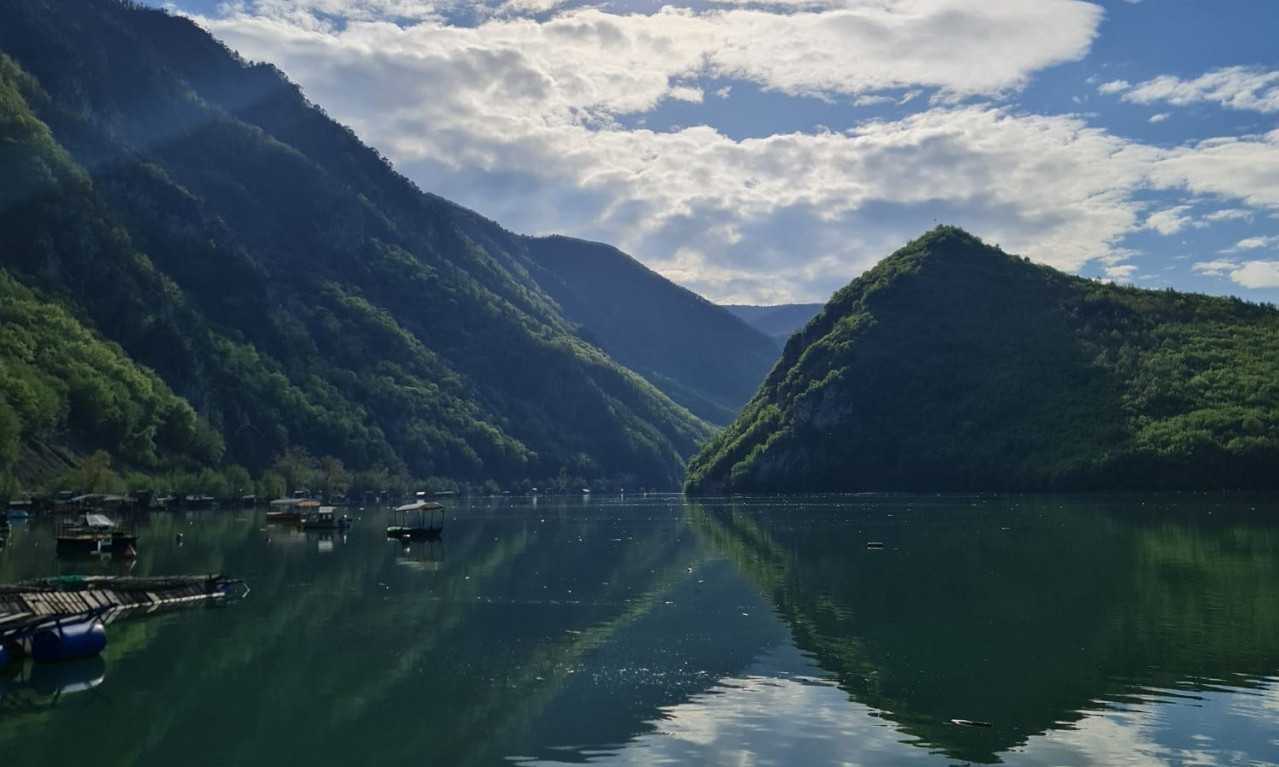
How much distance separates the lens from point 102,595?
57812mm

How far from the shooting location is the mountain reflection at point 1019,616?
37656 mm

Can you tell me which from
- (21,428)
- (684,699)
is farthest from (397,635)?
(21,428)

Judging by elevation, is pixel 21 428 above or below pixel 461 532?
above

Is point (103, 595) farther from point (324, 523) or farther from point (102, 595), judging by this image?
point (324, 523)

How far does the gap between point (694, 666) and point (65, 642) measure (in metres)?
25.2

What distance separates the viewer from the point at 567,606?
64.9 m

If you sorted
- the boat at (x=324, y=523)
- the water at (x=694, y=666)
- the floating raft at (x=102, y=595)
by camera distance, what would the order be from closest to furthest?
the water at (x=694, y=666), the floating raft at (x=102, y=595), the boat at (x=324, y=523)

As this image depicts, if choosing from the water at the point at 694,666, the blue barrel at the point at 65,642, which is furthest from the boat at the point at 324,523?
the blue barrel at the point at 65,642

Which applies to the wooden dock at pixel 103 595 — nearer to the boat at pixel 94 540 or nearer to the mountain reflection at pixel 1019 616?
the boat at pixel 94 540

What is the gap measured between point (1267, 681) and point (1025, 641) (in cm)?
1059

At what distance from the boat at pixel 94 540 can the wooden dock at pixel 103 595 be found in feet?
92.9

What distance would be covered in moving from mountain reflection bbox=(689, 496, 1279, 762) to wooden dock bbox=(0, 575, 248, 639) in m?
33.4

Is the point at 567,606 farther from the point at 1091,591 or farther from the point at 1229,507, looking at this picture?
the point at 1229,507

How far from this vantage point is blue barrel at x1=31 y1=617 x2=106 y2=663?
44.0 meters
